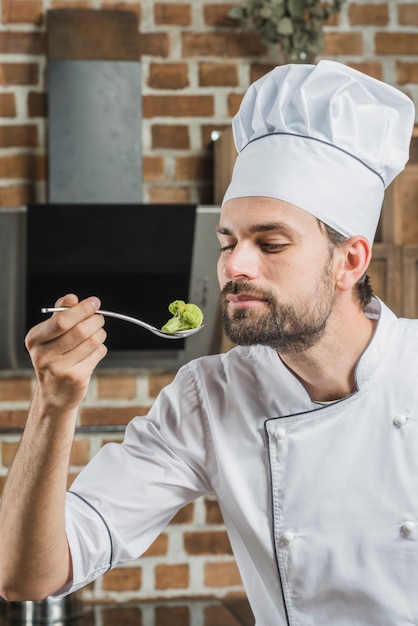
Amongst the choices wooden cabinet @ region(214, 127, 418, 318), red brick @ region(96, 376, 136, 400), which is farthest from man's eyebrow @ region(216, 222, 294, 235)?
red brick @ region(96, 376, 136, 400)

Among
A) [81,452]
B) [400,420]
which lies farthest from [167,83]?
[400,420]

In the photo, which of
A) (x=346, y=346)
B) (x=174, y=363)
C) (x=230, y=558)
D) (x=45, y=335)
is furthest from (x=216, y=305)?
(x=45, y=335)

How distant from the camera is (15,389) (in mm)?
2520

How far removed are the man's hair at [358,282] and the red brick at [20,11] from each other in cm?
144

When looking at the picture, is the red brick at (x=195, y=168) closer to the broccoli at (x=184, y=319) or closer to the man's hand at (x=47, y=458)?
the broccoli at (x=184, y=319)

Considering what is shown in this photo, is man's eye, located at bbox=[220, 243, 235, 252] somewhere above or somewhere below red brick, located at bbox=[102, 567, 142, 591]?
above

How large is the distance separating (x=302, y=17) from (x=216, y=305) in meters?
0.77

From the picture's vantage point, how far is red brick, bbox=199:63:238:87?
2.56 metres

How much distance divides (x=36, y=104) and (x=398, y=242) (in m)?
1.02

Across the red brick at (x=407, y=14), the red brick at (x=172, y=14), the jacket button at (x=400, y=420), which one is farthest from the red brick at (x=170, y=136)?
the jacket button at (x=400, y=420)

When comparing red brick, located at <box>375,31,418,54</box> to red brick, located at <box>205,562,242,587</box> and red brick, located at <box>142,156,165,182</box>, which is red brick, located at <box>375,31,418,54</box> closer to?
red brick, located at <box>142,156,165,182</box>

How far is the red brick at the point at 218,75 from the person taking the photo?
2.56 metres

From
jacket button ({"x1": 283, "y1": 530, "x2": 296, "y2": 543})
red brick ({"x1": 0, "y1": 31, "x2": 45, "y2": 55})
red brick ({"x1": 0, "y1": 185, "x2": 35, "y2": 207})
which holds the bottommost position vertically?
jacket button ({"x1": 283, "y1": 530, "x2": 296, "y2": 543})

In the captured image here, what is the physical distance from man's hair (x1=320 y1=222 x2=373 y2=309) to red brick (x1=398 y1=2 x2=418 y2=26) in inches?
55.3
